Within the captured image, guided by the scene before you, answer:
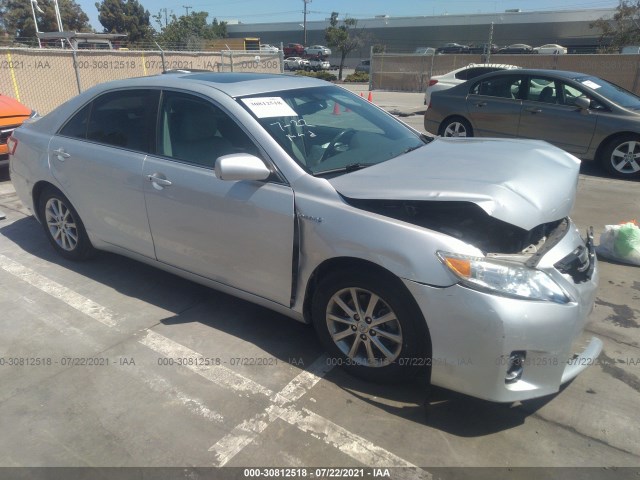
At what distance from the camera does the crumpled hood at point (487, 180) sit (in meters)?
2.55

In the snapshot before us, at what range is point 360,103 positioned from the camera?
4090 millimetres

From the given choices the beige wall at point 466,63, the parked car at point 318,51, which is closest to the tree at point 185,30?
the parked car at point 318,51

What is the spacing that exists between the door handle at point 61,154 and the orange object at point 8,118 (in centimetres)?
370

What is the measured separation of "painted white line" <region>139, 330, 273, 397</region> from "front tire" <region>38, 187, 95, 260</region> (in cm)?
142

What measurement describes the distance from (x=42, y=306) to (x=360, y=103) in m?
3.01

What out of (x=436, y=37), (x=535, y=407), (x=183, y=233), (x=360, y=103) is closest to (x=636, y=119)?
(x=360, y=103)

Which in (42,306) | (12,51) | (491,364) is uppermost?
(12,51)

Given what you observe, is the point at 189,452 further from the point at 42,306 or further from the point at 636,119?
the point at 636,119

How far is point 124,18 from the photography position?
57125 mm

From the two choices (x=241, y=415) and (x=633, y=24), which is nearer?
(x=241, y=415)

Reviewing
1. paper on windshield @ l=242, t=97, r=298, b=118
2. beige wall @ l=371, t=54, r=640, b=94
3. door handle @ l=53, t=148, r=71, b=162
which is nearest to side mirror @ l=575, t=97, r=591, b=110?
paper on windshield @ l=242, t=97, r=298, b=118

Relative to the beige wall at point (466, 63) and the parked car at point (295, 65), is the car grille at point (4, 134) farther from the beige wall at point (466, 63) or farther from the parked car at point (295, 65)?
the parked car at point (295, 65)

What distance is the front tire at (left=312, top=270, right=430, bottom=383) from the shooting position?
2590 millimetres

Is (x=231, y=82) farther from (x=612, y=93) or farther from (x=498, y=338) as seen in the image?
(x=612, y=93)
